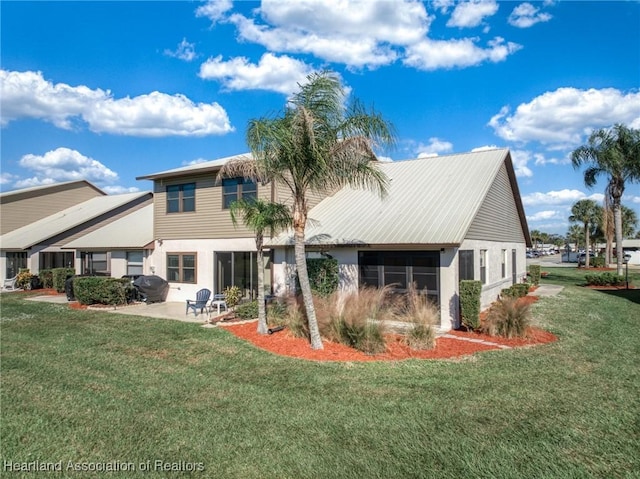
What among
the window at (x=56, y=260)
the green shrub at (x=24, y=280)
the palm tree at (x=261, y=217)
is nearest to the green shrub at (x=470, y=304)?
the palm tree at (x=261, y=217)

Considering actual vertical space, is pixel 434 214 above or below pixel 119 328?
above

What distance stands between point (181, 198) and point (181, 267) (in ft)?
9.67

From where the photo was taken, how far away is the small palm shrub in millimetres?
10336

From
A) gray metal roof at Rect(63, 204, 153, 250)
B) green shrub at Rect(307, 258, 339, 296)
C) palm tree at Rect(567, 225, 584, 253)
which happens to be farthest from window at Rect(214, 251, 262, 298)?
palm tree at Rect(567, 225, 584, 253)

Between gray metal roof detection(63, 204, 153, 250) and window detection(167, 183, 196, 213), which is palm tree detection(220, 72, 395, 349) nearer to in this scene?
window detection(167, 183, 196, 213)

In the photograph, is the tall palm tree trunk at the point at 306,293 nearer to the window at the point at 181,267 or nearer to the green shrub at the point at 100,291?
the window at the point at 181,267

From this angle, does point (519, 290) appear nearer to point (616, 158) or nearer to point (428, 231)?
point (428, 231)

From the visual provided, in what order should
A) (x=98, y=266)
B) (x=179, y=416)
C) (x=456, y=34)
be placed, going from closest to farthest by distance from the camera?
(x=179, y=416), (x=456, y=34), (x=98, y=266)

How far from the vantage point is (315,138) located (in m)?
8.98

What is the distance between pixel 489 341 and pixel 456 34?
1072 centimetres

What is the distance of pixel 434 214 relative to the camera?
13.3 m

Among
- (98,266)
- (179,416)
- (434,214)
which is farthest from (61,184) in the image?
(179,416)

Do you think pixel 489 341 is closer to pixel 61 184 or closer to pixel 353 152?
pixel 353 152

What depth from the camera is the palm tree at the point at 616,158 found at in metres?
25.2
